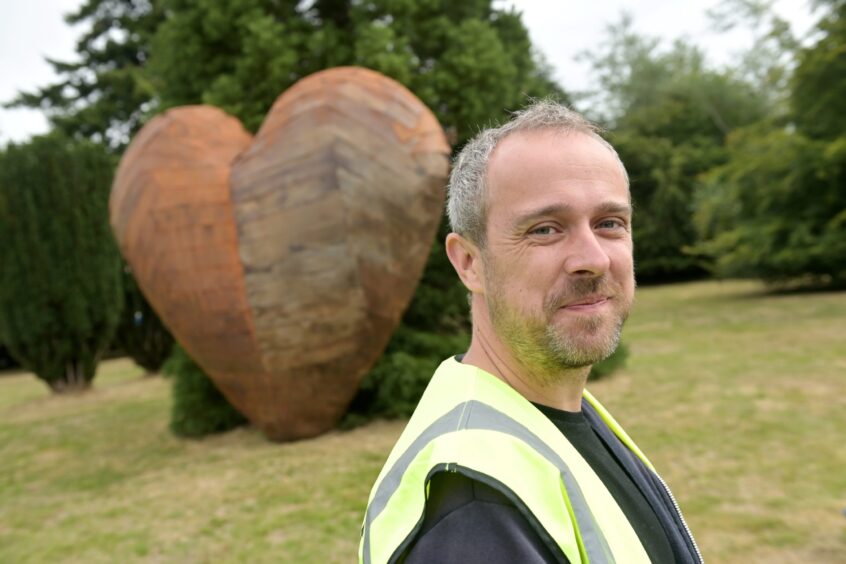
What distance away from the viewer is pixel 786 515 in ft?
12.4

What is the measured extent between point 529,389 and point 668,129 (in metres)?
26.8

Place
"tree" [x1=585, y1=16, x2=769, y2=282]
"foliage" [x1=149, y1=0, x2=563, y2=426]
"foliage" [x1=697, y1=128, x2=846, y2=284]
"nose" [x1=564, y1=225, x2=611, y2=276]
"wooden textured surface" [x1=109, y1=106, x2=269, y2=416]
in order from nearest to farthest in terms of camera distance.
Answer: "nose" [x1=564, y1=225, x2=611, y2=276], "wooden textured surface" [x1=109, y1=106, x2=269, y2=416], "foliage" [x1=149, y1=0, x2=563, y2=426], "foliage" [x1=697, y1=128, x2=846, y2=284], "tree" [x1=585, y1=16, x2=769, y2=282]

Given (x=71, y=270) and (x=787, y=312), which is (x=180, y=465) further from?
(x=787, y=312)

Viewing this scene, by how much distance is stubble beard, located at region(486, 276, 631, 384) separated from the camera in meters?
1.10

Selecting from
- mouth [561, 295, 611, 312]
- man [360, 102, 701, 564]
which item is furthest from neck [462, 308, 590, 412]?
mouth [561, 295, 611, 312]

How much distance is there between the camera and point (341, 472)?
5.12m

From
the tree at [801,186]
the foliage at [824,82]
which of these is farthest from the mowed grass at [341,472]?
the foliage at [824,82]

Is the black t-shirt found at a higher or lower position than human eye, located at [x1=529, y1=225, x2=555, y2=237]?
lower

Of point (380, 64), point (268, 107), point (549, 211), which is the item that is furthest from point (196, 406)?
point (549, 211)

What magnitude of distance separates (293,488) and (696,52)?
108 ft

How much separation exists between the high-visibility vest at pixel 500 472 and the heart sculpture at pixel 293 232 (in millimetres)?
4450

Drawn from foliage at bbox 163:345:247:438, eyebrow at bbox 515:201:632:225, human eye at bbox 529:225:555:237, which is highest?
eyebrow at bbox 515:201:632:225

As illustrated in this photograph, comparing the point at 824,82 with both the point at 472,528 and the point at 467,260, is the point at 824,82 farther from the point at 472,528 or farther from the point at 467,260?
the point at 472,528

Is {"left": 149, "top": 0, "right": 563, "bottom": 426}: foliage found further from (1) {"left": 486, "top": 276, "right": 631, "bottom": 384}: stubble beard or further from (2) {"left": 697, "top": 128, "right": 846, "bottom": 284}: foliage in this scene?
(2) {"left": 697, "top": 128, "right": 846, "bottom": 284}: foliage
